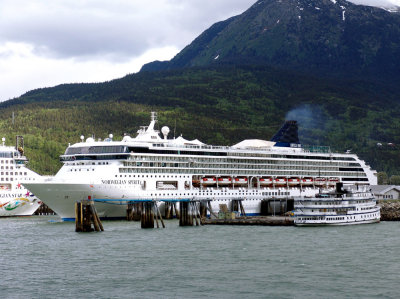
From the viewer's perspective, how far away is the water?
36938mm

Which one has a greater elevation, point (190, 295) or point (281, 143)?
point (281, 143)

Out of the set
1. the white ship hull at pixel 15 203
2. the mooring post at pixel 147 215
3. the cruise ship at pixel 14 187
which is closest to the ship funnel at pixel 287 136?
the cruise ship at pixel 14 187

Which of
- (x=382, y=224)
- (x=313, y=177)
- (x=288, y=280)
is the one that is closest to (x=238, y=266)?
(x=288, y=280)

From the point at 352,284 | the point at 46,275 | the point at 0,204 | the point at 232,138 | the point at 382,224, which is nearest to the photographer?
the point at 352,284

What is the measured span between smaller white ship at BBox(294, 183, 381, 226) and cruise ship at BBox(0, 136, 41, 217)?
3671cm

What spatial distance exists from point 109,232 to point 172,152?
22.4 metres

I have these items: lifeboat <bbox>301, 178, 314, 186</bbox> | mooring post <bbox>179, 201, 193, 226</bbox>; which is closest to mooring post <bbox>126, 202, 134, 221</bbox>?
mooring post <bbox>179, 201, 193, 226</bbox>

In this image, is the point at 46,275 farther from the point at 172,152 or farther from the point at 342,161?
the point at 342,161

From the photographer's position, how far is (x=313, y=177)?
9781 cm

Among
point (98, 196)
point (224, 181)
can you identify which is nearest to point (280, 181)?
point (224, 181)

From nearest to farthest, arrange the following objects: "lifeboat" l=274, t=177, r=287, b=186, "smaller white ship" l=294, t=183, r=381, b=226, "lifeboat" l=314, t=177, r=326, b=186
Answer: "smaller white ship" l=294, t=183, r=381, b=226
"lifeboat" l=274, t=177, r=287, b=186
"lifeboat" l=314, t=177, r=326, b=186

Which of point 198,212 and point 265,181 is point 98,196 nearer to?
point 198,212

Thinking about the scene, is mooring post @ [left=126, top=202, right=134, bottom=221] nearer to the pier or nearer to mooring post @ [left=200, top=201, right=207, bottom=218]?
the pier

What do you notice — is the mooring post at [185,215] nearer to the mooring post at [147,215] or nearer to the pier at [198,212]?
the pier at [198,212]
